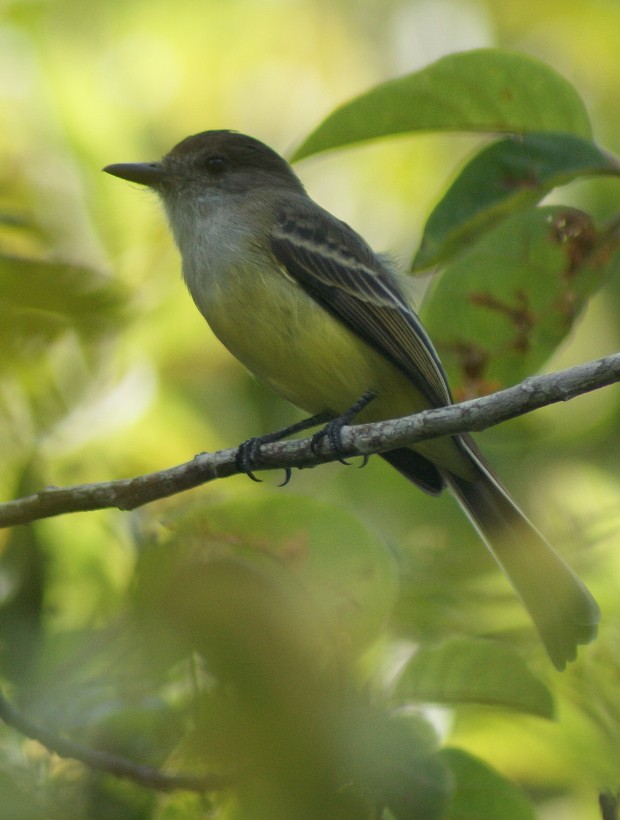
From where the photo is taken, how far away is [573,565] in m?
3.84

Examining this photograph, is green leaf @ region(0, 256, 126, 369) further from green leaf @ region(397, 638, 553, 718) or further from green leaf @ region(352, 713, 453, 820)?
green leaf @ region(397, 638, 553, 718)

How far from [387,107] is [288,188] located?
215 centimetres

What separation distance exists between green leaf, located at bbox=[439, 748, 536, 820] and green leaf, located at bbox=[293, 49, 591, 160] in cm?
166

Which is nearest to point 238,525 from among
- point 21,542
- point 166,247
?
point 21,542

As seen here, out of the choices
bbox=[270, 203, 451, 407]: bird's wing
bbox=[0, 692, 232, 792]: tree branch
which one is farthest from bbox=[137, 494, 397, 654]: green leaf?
bbox=[270, 203, 451, 407]: bird's wing

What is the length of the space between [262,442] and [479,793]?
1.96 metres

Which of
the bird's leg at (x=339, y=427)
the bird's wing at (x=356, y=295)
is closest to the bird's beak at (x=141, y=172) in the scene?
the bird's wing at (x=356, y=295)

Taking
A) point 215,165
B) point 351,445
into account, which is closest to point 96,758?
point 351,445

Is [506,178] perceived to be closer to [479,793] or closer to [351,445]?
[351,445]

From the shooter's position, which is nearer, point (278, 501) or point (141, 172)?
point (278, 501)

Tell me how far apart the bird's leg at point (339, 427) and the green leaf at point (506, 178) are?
0.68 meters

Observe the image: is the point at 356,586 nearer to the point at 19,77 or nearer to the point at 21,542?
the point at 21,542

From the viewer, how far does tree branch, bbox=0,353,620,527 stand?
2932mm

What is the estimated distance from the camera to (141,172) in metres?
4.76
